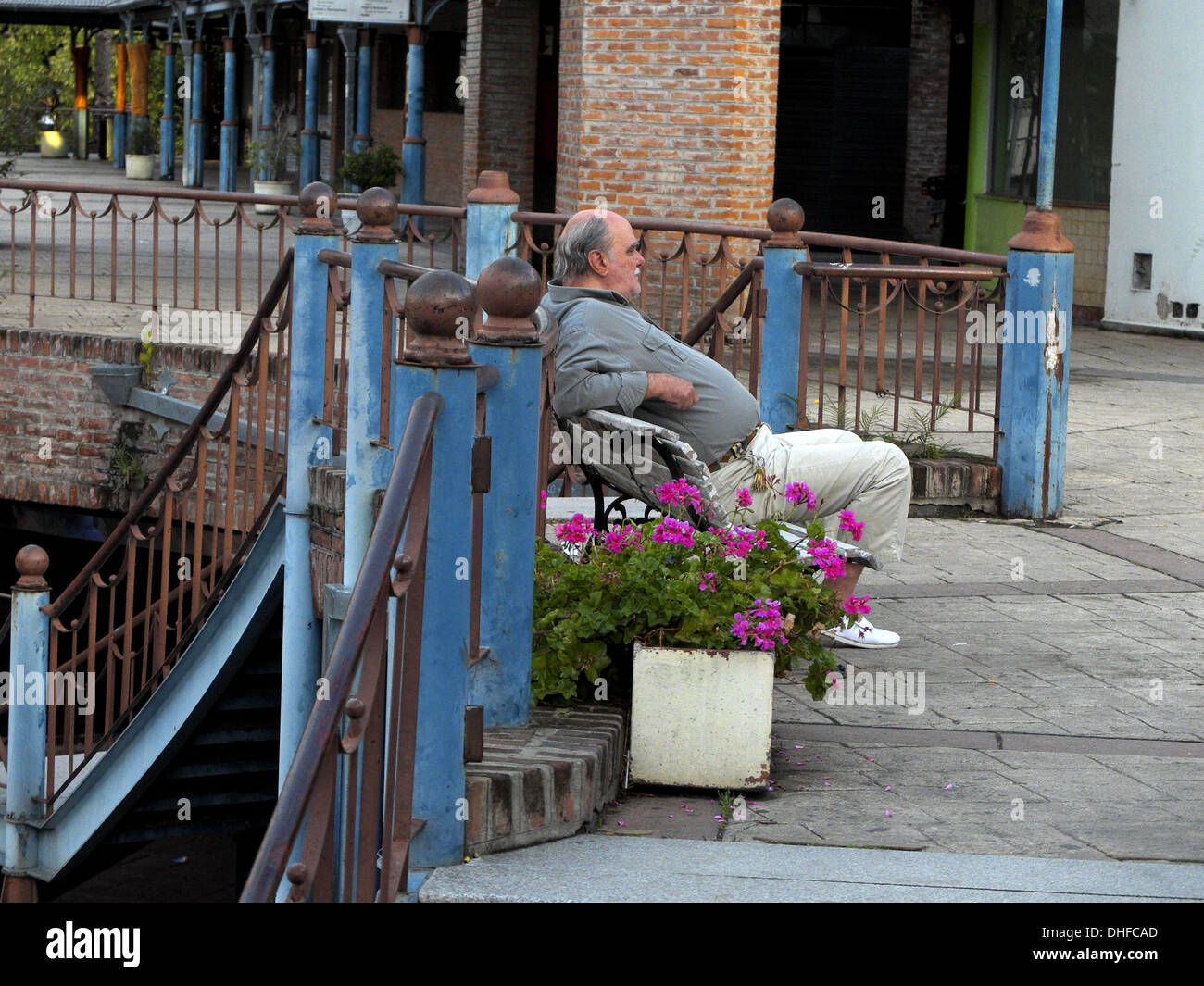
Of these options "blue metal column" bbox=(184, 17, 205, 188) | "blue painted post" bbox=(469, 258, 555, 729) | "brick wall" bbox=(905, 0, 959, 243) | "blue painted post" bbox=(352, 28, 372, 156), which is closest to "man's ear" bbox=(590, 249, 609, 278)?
"blue painted post" bbox=(469, 258, 555, 729)

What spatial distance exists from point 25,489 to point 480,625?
26.2ft

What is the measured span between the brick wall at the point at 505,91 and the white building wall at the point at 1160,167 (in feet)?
20.5

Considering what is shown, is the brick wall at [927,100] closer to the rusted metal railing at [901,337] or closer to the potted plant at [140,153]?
the rusted metal railing at [901,337]

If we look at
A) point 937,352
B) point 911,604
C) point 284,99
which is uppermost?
point 284,99

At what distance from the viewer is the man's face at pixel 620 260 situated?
4992mm

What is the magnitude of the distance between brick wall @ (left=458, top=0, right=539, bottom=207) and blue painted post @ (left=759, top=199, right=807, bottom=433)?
10585 millimetres

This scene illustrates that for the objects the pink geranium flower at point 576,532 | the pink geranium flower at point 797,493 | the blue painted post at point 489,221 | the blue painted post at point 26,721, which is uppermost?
the blue painted post at point 489,221

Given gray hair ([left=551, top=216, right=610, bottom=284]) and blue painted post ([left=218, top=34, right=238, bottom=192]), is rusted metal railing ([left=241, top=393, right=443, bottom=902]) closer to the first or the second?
gray hair ([left=551, top=216, right=610, bottom=284])

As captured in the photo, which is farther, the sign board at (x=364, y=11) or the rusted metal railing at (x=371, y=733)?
the sign board at (x=364, y=11)

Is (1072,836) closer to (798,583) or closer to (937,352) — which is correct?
(798,583)

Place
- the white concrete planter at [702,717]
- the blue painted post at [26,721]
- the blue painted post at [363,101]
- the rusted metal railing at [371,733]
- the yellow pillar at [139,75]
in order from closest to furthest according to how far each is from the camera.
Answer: the rusted metal railing at [371,733], the white concrete planter at [702,717], the blue painted post at [26,721], the blue painted post at [363,101], the yellow pillar at [139,75]

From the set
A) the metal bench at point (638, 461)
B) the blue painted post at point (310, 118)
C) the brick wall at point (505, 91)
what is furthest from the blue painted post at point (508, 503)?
the blue painted post at point (310, 118)

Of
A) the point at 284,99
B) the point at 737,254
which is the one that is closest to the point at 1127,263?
the point at 737,254
